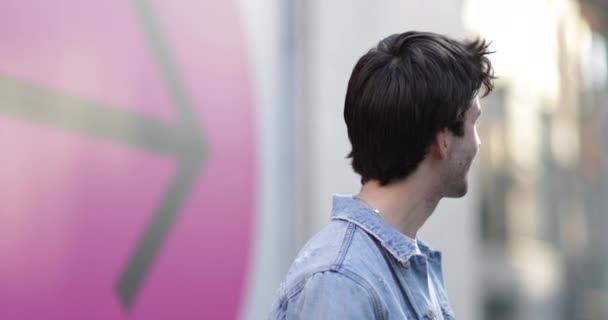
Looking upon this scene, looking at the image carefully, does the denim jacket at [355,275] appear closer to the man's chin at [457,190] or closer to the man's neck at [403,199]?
the man's neck at [403,199]

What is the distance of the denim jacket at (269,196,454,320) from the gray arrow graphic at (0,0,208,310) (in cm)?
Answer: 92

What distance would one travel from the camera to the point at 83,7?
2545 mm

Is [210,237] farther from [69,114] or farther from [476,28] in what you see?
[476,28]

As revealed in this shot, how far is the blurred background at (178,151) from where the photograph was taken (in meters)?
2.38

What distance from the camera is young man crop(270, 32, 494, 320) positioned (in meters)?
1.65

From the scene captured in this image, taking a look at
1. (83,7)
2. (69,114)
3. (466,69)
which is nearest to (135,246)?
(69,114)

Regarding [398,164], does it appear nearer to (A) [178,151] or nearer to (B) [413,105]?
(B) [413,105]

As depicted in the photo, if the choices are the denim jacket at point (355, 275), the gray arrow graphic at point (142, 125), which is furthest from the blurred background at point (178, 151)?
the denim jacket at point (355, 275)

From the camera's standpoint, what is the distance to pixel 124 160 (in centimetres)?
263

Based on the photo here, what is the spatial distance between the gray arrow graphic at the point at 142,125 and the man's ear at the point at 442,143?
106cm

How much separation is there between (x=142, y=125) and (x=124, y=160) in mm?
117

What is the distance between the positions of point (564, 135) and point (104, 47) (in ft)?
Result: 28.3

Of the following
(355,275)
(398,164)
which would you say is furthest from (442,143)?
(355,275)

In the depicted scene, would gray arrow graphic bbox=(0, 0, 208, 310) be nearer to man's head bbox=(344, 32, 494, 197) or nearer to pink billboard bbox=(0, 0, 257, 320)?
pink billboard bbox=(0, 0, 257, 320)
